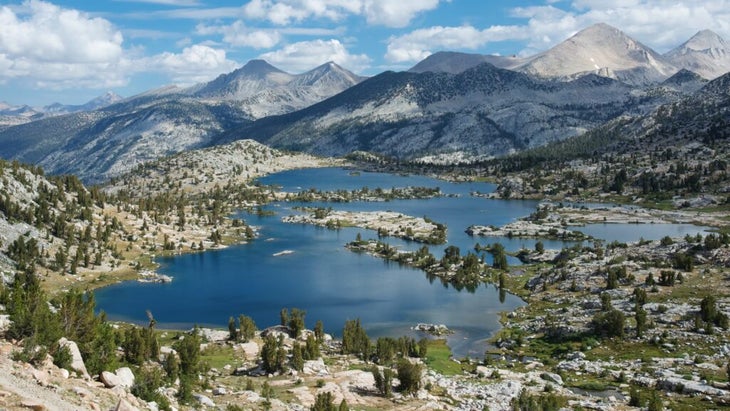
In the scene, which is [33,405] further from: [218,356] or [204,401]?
[218,356]

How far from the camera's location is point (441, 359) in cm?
6481

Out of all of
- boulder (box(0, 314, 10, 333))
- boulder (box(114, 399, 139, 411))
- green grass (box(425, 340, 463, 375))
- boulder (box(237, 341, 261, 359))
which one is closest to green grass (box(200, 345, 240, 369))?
boulder (box(237, 341, 261, 359))

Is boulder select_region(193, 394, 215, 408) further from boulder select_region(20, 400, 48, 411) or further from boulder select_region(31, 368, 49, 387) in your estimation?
boulder select_region(20, 400, 48, 411)

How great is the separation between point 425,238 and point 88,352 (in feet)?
384

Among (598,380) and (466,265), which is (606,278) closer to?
(466,265)

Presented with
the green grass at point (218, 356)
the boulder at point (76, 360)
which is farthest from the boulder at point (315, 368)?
the boulder at point (76, 360)

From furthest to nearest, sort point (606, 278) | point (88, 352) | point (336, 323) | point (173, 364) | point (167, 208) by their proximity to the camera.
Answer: point (167, 208), point (606, 278), point (336, 323), point (173, 364), point (88, 352)

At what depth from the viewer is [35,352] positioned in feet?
100

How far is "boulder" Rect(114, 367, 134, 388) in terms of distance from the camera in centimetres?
3278

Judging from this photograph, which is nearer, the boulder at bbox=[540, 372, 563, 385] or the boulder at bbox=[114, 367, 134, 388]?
the boulder at bbox=[114, 367, 134, 388]

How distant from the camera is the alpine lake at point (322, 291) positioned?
85.2m

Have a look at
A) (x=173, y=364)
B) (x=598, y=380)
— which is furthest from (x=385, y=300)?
(x=173, y=364)

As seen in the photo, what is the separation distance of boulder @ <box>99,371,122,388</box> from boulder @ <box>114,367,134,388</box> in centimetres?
21

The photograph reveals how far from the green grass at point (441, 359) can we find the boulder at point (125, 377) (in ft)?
106
